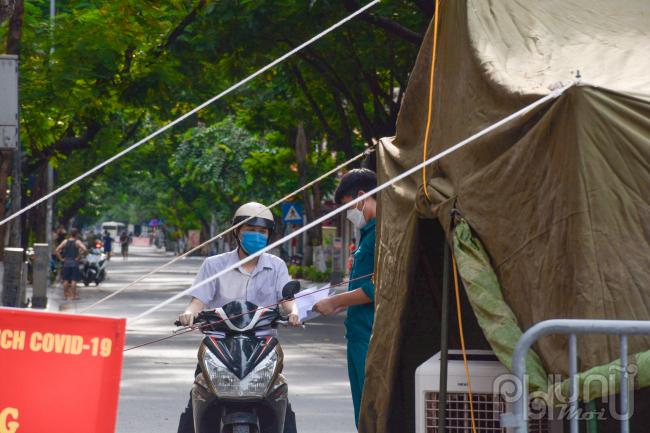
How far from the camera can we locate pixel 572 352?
4.79 meters

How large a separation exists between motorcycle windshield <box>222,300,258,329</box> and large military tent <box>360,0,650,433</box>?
82cm

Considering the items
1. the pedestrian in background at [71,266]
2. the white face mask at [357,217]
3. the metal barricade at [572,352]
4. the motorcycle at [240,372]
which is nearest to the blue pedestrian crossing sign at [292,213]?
the pedestrian in background at [71,266]

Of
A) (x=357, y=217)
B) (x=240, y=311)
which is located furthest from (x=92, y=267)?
(x=240, y=311)

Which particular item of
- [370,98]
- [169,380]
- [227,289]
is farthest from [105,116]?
[227,289]

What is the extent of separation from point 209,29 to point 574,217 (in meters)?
18.1

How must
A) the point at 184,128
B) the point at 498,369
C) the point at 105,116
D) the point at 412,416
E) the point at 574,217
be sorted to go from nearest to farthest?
the point at 574,217
the point at 498,369
the point at 412,416
the point at 105,116
the point at 184,128

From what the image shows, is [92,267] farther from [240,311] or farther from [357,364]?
[240,311]

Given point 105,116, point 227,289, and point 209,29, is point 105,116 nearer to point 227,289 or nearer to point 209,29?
point 209,29

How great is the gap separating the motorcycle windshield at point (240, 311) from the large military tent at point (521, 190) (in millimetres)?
823

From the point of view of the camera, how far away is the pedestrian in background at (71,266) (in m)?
31.4

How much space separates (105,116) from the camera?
84.8ft

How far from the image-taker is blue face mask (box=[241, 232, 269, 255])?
25.1ft

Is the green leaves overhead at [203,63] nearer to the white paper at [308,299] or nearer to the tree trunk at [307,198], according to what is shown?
the tree trunk at [307,198]

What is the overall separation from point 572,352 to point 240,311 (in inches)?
110
